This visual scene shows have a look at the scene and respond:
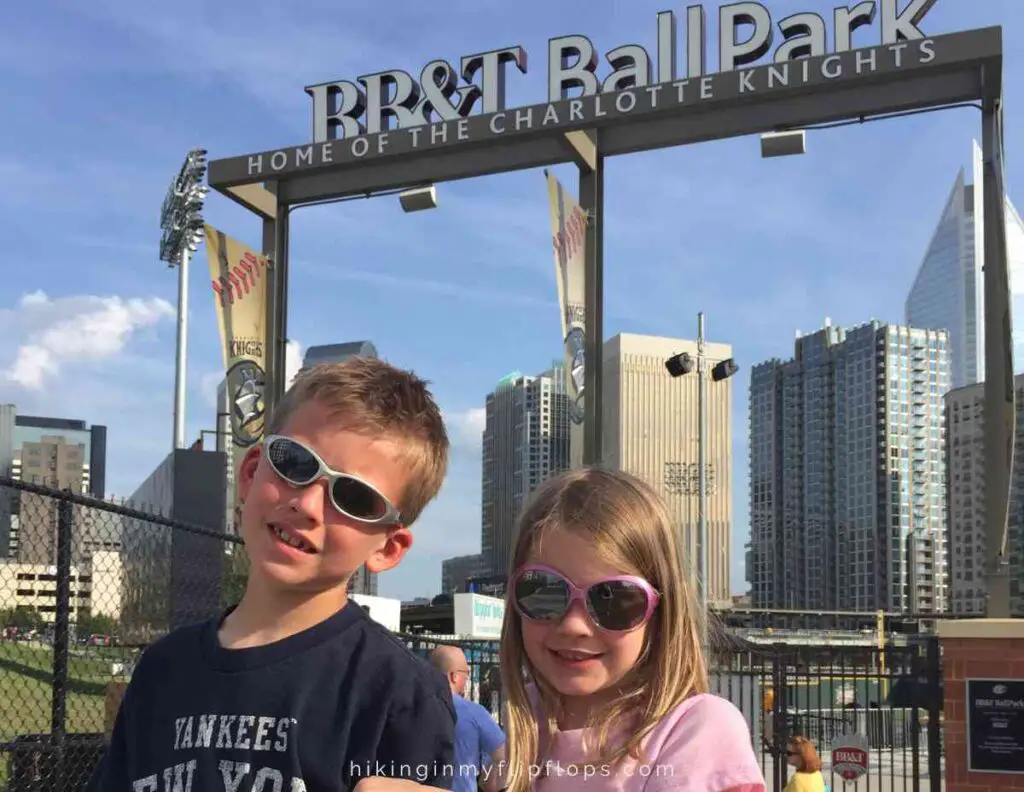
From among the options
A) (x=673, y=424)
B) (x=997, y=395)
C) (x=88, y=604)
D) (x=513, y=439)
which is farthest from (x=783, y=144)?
(x=513, y=439)

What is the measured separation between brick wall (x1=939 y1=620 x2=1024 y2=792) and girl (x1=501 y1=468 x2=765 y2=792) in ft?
20.9

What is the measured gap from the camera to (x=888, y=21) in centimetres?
1034

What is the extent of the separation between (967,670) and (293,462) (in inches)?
279

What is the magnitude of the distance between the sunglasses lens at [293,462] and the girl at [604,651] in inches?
15.5

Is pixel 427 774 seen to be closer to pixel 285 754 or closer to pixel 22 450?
pixel 285 754

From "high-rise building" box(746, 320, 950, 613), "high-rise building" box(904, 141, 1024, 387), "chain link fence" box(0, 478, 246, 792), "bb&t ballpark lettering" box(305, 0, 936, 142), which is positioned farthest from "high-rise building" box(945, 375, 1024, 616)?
"chain link fence" box(0, 478, 246, 792)

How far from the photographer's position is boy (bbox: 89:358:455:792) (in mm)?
1539

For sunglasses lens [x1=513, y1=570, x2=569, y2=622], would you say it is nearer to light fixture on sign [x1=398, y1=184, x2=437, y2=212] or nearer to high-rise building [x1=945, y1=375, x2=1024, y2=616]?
light fixture on sign [x1=398, y1=184, x2=437, y2=212]

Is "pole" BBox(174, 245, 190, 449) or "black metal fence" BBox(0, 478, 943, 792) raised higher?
"pole" BBox(174, 245, 190, 449)

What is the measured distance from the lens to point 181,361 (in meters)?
31.3

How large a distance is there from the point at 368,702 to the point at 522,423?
71.0 meters

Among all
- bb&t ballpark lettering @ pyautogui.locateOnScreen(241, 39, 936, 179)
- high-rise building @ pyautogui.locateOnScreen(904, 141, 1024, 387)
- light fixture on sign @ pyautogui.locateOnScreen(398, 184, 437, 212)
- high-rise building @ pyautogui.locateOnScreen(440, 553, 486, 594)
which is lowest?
high-rise building @ pyautogui.locateOnScreen(440, 553, 486, 594)

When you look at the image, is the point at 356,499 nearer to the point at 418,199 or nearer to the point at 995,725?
the point at 995,725

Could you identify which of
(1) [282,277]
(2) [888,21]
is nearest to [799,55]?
(2) [888,21]
